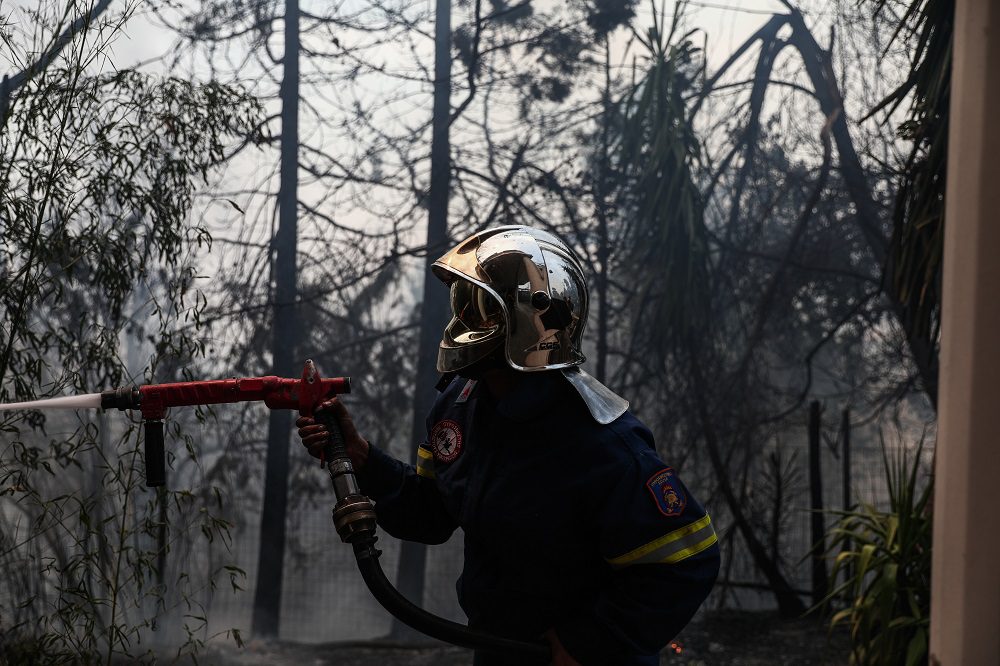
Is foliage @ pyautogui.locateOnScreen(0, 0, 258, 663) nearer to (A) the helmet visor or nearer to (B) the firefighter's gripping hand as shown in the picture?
(B) the firefighter's gripping hand

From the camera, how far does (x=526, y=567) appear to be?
138 centimetres

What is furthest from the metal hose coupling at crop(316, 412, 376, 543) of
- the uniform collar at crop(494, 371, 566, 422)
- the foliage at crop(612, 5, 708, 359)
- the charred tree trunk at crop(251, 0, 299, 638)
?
the foliage at crop(612, 5, 708, 359)

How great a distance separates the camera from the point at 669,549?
1.30 metres

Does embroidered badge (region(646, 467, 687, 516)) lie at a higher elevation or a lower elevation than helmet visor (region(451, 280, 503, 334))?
lower

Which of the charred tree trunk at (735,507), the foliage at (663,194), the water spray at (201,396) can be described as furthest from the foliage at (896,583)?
the water spray at (201,396)

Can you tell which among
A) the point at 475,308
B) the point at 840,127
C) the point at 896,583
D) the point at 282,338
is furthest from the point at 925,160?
the point at 475,308

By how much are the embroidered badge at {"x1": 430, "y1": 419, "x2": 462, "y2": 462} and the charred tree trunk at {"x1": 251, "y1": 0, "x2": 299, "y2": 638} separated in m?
2.16

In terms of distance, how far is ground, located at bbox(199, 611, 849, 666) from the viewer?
139 inches

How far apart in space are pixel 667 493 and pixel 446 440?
0.39 meters

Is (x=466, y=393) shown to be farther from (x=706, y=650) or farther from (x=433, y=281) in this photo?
(x=706, y=650)

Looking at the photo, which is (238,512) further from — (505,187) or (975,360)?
(975,360)

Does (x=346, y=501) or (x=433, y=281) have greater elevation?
(x=433, y=281)

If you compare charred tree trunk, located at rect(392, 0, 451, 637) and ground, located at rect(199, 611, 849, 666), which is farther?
charred tree trunk, located at rect(392, 0, 451, 637)

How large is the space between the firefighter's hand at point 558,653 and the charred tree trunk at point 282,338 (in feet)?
7.86
